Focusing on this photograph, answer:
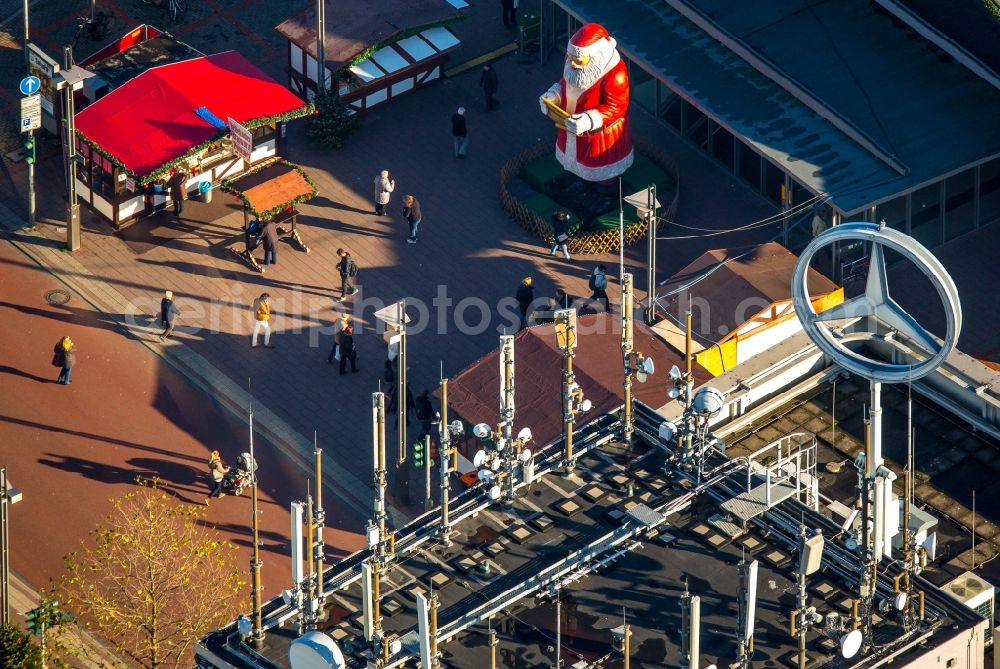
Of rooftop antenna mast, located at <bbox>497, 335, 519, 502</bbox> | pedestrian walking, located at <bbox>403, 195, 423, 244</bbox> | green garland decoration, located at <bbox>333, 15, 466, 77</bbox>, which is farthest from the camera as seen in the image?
green garland decoration, located at <bbox>333, 15, 466, 77</bbox>

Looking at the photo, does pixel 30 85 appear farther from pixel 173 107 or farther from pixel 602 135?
pixel 602 135

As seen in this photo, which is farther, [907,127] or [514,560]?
[907,127]

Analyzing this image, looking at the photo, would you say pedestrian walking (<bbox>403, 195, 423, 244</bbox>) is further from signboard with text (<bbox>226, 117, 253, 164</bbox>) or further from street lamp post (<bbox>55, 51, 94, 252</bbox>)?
street lamp post (<bbox>55, 51, 94, 252</bbox>)

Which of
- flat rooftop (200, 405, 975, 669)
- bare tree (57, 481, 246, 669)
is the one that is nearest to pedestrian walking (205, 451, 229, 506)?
bare tree (57, 481, 246, 669)

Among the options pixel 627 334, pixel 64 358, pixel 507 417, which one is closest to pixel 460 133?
pixel 64 358

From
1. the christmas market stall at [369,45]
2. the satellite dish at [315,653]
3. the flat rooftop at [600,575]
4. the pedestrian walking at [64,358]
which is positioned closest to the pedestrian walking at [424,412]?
the pedestrian walking at [64,358]

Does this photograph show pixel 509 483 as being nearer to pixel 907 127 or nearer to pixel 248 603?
pixel 248 603

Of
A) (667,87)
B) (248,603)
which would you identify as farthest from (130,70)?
(248,603)
